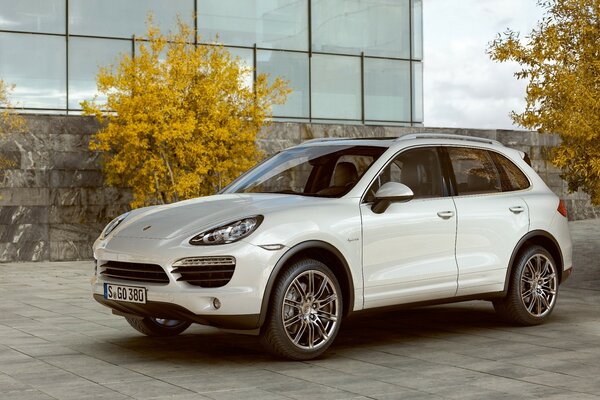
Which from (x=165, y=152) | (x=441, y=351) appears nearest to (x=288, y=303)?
(x=441, y=351)

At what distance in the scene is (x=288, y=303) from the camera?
7605mm

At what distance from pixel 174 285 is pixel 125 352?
116 cm

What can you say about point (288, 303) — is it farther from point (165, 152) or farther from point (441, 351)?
point (165, 152)

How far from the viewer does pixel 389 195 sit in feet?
26.4

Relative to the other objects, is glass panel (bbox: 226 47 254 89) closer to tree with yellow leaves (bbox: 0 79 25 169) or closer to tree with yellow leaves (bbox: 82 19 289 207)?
tree with yellow leaves (bbox: 82 19 289 207)

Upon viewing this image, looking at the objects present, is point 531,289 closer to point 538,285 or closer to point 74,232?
point 538,285

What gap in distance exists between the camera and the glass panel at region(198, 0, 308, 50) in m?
26.8

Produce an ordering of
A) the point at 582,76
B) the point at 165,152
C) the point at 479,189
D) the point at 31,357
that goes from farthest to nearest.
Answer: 1. the point at 165,152
2. the point at 582,76
3. the point at 479,189
4. the point at 31,357

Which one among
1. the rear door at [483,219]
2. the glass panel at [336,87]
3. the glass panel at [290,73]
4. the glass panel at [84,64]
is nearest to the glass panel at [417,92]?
the glass panel at [336,87]

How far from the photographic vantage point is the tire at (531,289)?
9383 millimetres

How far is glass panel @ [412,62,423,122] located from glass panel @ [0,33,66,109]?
10052 millimetres

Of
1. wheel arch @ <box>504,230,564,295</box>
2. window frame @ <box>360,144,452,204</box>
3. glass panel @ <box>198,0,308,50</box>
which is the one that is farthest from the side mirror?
glass panel @ <box>198,0,308,50</box>

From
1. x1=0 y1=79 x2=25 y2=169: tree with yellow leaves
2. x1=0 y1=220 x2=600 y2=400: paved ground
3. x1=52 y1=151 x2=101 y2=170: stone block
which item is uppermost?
x1=0 y1=79 x2=25 y2=169: tree with yellow leaves

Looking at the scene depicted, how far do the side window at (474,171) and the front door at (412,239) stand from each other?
223 mm
